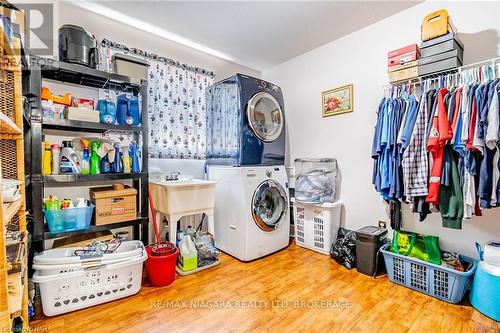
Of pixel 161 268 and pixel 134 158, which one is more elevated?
pixel 134 158

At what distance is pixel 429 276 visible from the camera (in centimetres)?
185

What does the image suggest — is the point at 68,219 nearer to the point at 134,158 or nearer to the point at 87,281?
the point at 87,281

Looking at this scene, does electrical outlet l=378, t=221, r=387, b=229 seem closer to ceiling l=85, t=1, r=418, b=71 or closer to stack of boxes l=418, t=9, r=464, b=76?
stack of boxes l=418, t=9, r=464, b=76

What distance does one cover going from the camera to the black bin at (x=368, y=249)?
2156 mm

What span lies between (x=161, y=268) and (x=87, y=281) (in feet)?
1.62

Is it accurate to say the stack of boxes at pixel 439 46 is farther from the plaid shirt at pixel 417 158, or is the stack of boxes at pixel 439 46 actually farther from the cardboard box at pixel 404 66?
the plaid shirt at pixel 417 158

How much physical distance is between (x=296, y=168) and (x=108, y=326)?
2.35 m

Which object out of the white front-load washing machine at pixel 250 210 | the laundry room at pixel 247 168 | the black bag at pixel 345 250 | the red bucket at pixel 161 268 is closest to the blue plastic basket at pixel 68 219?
the laundry room at pixel 247 168

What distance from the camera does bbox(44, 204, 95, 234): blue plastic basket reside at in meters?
1.76

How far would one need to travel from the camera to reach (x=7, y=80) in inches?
49.8

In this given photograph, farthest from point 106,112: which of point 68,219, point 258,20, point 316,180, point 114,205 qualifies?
point 316,180

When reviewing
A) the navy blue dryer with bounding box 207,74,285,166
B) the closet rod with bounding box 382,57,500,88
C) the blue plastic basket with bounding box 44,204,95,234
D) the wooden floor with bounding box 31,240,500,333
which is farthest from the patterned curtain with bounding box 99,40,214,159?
the closet rod with bounding box 382,57,500,88

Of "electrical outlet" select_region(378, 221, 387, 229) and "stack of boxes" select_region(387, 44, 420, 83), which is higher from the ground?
"stack of boxes" select_region(387, 44, 420, 83)

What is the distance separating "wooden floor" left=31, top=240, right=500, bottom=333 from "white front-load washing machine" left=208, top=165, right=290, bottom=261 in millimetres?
365
